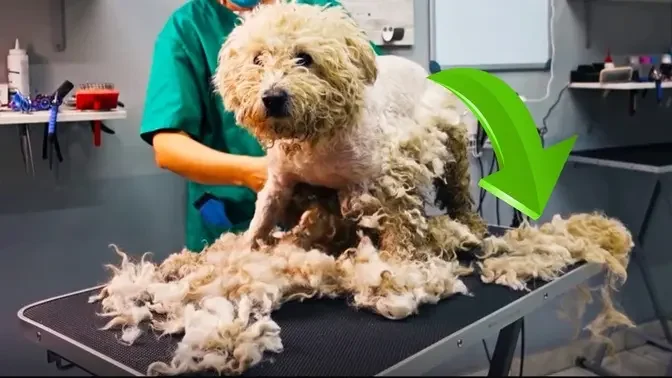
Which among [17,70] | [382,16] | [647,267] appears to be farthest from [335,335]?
[647,267]

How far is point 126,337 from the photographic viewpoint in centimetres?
80

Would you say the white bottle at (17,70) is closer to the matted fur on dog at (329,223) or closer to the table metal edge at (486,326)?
the matted fur on dog at (329,223)

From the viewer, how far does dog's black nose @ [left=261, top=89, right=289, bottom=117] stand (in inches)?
33.1

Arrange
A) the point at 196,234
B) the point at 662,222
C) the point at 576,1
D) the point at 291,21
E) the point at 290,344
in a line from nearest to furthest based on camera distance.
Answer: the point at 290,344
the point at 291,21
the point at 196,234
the point at 662,222
the point at 576,1

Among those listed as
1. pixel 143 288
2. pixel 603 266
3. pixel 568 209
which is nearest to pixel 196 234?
pixel 143 288

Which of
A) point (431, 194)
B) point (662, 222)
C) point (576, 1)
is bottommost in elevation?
point (662, 222)

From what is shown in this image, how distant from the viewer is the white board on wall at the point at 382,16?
192 centimetres

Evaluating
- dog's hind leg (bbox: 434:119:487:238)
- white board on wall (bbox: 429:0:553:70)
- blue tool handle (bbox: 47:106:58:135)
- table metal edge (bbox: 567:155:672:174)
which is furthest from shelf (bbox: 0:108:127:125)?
table metal edge (bbox: 567:155:672:174)

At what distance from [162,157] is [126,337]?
46cm

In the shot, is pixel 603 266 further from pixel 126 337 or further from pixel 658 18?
pixel 658 18

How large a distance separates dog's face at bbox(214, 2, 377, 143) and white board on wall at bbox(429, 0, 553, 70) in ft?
3.88

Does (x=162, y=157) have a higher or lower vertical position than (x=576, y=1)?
lower

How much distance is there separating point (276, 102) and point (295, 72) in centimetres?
5

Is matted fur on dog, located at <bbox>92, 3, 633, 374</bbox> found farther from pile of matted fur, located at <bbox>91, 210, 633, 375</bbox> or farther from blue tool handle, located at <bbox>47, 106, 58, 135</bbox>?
blue tool handle, located at <bbox>47, 106, 58, 135</bbox>
